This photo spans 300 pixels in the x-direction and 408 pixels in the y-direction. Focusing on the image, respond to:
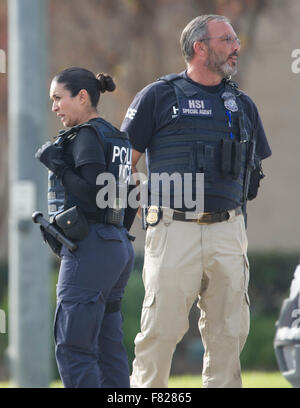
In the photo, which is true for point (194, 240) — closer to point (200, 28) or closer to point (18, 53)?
point (200, 28)

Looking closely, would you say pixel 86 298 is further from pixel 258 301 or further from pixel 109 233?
pixel 258 301

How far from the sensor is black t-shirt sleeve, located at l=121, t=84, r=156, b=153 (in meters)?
4.93

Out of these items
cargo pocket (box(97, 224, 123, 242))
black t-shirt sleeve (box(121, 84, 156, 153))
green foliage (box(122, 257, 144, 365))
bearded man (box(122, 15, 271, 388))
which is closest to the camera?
cargo pocket (box(97, 224, 123, 242))

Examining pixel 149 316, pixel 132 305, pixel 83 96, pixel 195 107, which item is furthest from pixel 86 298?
pixel 132 305

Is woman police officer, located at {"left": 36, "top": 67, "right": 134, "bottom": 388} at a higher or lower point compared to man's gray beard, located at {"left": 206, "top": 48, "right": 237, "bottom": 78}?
lower

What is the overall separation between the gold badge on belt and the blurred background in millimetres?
6222

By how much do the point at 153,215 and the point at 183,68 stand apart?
7.16 metres

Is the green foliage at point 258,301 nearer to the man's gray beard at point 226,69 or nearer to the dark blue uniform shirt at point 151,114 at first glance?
the dark blue uniform shirt at point 151,114

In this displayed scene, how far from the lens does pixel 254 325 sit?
1217cm

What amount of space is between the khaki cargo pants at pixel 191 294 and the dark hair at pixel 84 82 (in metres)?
0.66

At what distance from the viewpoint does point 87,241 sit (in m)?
4.59

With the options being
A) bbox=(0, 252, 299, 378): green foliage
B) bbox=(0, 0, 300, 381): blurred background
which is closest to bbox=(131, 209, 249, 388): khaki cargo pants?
bbox=(0, 0, 300, 381): blurred background

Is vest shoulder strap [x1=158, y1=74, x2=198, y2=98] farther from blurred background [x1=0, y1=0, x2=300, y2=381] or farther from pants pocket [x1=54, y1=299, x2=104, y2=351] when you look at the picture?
blurred background [x1=0, y1=0, x2=300, y2=381]

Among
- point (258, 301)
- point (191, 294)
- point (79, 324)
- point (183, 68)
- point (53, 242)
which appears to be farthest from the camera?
point (258, 301)
